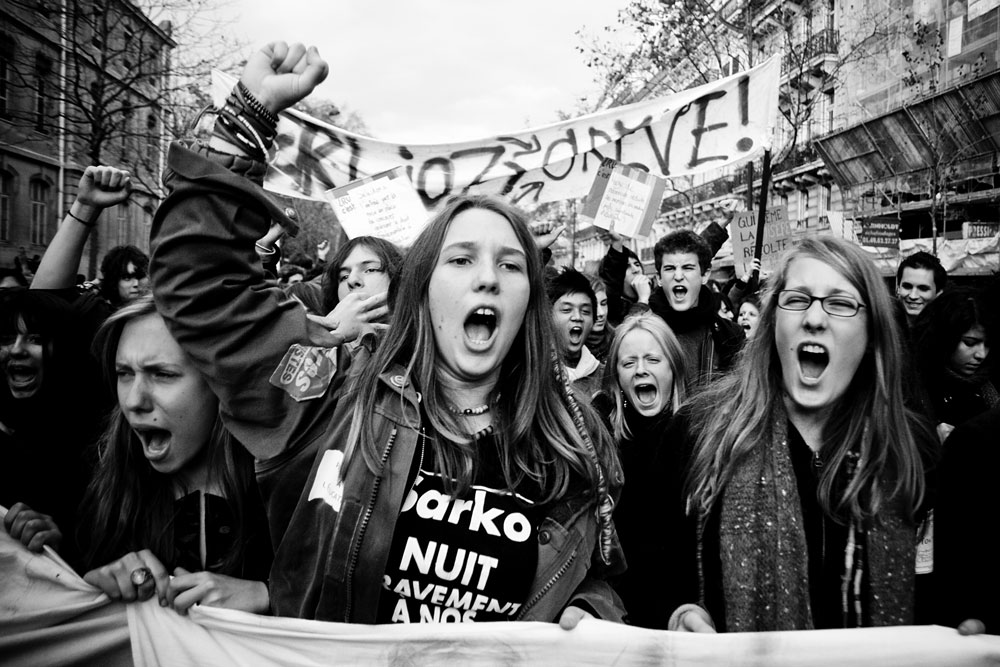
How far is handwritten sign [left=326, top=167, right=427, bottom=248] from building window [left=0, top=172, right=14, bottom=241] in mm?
22715

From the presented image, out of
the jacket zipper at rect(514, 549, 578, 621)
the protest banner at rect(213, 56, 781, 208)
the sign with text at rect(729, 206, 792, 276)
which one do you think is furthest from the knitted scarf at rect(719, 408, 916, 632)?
the sign with text at rect(729, 206, 792, 276)

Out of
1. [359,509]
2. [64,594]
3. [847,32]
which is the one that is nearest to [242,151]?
[359,509]

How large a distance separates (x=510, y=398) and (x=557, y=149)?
3.61m

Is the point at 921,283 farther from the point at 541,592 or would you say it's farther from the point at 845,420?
the point at 541,592

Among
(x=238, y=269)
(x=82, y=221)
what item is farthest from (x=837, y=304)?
(x=82, y=221)

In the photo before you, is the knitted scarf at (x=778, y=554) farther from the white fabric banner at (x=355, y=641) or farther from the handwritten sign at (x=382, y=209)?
the handwritten sign at (x=382, y=209)

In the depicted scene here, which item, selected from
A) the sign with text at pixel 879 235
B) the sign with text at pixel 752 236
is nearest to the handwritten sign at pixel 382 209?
the sign with text at pixel 752 236

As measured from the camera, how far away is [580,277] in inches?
171

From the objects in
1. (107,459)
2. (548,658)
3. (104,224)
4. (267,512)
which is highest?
(104,224)

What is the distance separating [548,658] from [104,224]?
30595mm

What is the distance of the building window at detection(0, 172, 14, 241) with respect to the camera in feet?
71.7

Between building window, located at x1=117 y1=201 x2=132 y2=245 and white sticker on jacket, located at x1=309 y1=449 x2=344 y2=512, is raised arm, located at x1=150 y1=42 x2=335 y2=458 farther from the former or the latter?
building window, located at x1=117 y1=201 x2=132 y2=245

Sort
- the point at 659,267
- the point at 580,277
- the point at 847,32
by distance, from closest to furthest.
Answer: the point at 580,277, the point at 659,267, the point at 847,32

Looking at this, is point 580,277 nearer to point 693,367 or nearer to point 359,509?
point 693,367
